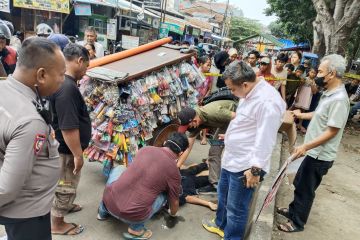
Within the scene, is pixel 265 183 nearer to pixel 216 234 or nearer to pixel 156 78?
pixel 216 234

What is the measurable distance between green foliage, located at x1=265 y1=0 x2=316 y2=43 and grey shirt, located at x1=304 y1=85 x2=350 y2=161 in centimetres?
1591

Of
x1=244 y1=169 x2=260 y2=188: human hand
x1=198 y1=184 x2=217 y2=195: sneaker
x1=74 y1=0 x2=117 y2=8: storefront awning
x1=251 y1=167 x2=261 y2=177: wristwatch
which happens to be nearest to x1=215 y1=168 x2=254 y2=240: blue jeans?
x1=244 y1=169 x2=260 y2=188: human hand

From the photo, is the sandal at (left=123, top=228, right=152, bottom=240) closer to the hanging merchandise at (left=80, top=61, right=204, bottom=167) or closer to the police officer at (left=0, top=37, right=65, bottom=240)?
the hanging merchandise at (left=80, top=61, right=204, bottom=167)

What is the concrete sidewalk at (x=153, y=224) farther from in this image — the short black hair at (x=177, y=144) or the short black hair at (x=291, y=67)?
the short black hair at (x=291, y=67)

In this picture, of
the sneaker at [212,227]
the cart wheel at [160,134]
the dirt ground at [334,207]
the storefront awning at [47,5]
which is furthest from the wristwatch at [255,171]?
the storefront awning at [47,5]

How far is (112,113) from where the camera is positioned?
341 cm

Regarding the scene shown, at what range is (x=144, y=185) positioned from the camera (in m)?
2.72

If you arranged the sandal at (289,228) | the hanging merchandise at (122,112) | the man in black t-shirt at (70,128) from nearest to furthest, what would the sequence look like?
1. the man in black t-shirt at (70,128)
2. the sandal at (289,228)
3. the hanging merchandise at (122,112)

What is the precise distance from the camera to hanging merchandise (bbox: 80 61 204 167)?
11.3 ft

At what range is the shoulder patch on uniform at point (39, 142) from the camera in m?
1.35

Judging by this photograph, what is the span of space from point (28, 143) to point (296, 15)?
19.3 metres

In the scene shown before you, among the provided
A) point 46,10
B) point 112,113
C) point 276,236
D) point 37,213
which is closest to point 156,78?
point 112,113

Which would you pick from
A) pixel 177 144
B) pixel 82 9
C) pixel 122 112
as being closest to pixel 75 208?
pixel 122 112

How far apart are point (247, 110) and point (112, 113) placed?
165cm
